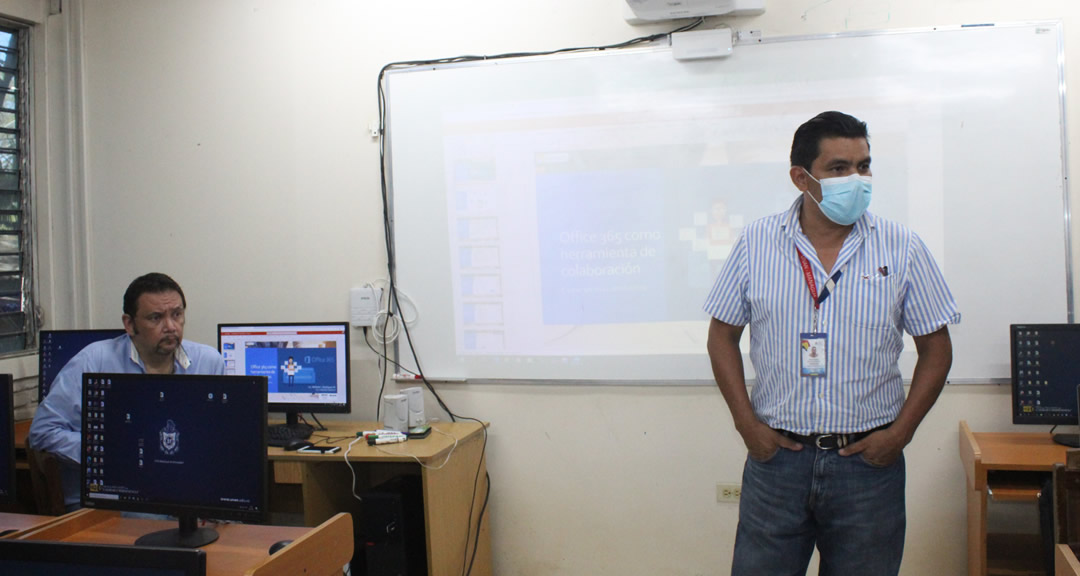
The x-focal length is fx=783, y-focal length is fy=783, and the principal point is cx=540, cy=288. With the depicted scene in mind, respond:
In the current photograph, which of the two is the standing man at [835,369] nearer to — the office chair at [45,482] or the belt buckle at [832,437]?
the belt buckle at [832,437]

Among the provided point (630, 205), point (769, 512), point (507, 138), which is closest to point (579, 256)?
point (630, 205)

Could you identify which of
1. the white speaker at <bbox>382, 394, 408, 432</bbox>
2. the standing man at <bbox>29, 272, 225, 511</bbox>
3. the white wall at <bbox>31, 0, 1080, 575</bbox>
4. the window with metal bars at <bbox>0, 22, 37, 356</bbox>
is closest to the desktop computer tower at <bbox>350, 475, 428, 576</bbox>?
the white speaker at <bbox>382, 394, 408, 432</bbox>

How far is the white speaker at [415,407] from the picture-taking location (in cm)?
334

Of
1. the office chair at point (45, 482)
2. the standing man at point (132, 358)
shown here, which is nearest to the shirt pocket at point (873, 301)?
the standing man at point (132, 358)

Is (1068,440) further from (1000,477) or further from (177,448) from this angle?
(177,448)

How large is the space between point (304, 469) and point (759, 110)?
2.36 meters

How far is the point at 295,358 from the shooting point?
135 inches

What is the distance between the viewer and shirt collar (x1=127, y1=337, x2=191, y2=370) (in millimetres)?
2639

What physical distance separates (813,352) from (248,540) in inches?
59.1

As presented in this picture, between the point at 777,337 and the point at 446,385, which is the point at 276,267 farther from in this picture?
the point at 777,337

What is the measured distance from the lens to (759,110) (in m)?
3.21

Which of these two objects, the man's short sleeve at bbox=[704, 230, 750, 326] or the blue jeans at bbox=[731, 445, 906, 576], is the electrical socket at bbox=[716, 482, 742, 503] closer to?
the blue jeans at bbox=[731, 445, 906, 576]

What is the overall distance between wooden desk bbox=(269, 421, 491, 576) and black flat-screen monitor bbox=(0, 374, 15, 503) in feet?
3.45

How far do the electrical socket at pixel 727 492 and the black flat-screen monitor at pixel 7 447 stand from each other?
8.23ft
